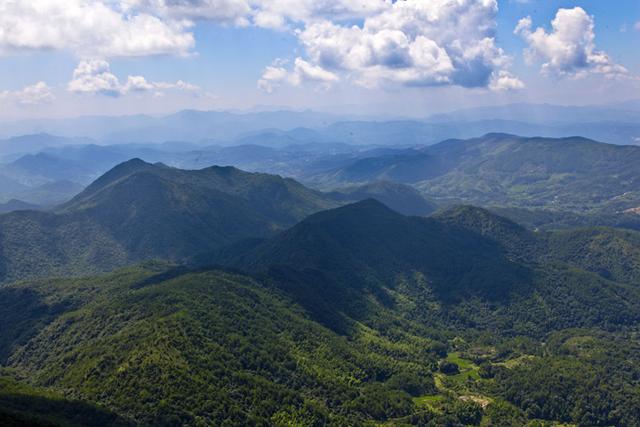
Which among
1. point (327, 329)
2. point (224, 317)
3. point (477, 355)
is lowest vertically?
point (477, 355)

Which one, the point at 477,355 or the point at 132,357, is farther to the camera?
the point at 477,355

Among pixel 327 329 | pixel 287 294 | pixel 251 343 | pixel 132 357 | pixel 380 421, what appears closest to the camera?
pixel 132 357

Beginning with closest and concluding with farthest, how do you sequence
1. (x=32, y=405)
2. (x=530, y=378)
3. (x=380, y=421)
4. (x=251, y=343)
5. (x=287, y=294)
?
1. (x=32, y=405)
2. (x=380, y=421)
3. (x=251, y=343)
4. (x=530, y=378)
5. (x=287, y=294)

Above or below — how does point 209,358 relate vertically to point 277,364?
above

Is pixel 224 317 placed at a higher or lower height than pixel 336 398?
higher

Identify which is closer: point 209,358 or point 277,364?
point 209,358

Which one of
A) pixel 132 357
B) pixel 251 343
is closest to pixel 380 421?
pixel 251 343

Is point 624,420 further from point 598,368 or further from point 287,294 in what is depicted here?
point 287,294

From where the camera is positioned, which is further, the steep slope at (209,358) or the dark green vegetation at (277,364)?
the dark green vegetation at (277,364)

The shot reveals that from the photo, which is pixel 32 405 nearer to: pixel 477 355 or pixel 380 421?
pixel 380 421

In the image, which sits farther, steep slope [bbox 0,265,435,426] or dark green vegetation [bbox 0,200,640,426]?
dark green vegetation [bbox 0,200,640,426]
